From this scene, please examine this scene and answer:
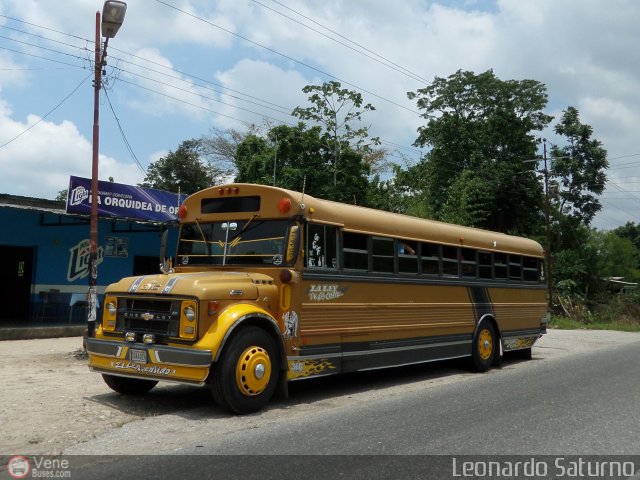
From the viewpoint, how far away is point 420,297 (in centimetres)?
1013

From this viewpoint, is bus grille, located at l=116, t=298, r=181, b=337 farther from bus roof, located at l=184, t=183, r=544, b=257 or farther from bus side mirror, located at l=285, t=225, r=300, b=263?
bus roof, located at l=184, t=183, r=544, b=257

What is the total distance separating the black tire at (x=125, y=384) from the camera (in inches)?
308

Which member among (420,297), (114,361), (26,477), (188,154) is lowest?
(26,477)

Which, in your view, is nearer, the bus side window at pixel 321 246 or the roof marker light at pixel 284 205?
the roof marker light at pixel 284 205

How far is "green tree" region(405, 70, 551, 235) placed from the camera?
36.9 meters

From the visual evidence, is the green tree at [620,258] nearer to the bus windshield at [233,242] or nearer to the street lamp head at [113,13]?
the street lamp head at [113,13]

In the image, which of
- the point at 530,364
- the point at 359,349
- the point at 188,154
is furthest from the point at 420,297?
the point at 188,154

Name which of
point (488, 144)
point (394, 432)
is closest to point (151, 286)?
point (394, 432)

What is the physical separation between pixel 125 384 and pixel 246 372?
74.7 inches

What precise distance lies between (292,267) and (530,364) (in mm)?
7425

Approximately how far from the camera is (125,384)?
25.8 feet

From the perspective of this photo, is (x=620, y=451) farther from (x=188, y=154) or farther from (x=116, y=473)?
(x=188, y=154)

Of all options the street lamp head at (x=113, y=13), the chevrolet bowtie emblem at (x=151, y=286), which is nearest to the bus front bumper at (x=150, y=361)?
the chevrolet bowtie emblem at (x=151, y=286)

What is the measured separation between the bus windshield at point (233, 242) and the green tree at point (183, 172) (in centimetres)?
3851
